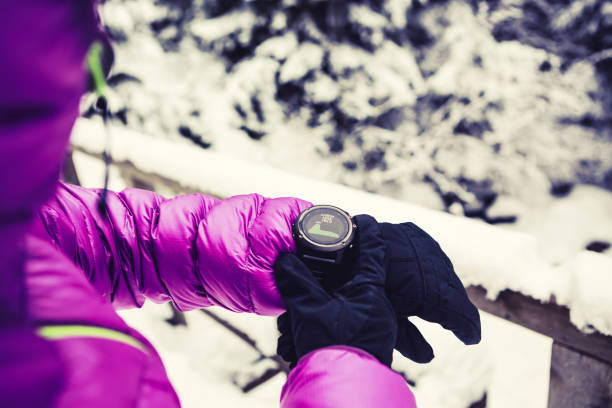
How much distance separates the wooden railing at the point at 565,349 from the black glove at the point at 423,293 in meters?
0.12

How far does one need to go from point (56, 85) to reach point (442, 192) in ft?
11.2

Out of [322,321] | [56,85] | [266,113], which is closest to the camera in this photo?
[56,85]

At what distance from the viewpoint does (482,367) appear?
130cm

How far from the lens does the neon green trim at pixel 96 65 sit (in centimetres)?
44

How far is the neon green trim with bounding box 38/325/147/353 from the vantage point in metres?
0.43

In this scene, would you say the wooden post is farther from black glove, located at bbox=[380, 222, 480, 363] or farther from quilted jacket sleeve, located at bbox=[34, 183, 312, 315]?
quilted jacket sleeve, located at bbox=[34, 183, 312, 315]

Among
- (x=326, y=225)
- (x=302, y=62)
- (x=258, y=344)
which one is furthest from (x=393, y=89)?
(x=326, y=225)

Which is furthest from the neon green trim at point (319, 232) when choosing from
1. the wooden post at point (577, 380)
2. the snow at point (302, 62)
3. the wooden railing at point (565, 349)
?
the snow at point (302, 62)

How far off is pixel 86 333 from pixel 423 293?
660 millimetres

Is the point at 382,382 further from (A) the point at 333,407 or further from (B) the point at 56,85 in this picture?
(B) the point at 56,85

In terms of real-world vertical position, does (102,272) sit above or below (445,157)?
above

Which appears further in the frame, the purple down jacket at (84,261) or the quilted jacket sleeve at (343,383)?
the quilted jacket sleeve at (343,383)

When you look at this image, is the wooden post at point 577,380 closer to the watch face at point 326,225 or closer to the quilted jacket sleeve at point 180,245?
the watch face at point 326,225

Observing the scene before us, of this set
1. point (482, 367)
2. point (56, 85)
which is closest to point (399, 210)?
point (482, 367)
